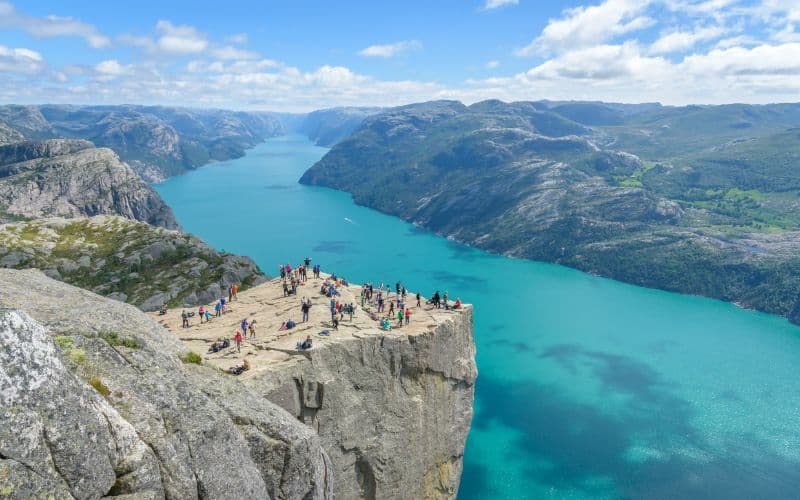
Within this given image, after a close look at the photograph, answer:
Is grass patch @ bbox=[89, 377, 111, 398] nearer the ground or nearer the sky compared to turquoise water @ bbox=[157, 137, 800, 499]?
nearer the sky

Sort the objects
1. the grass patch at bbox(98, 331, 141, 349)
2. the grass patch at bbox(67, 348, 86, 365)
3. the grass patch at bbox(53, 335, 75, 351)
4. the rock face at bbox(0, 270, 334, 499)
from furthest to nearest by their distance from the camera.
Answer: the grass patch at bbox(98, 331, 141, 349) < the grass patch at bbox(53, 335, 75, 351) < the grass patch at bbox(67, 348, 86, 365) < the rock face at bbox(0, 270, 334, 499)

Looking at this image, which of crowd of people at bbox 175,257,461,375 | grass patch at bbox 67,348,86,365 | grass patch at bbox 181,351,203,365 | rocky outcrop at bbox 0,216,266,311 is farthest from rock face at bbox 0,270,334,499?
rocky outcrop at bbox 0,216,266,311

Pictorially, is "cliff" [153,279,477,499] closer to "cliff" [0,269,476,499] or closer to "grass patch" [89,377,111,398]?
"cliff" [0,269,476,499]

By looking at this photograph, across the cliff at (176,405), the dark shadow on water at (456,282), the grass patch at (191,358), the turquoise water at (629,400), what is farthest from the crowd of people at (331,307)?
the dark shadow on water at (456,282)

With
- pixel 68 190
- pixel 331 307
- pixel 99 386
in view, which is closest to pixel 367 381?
pixel 331 307

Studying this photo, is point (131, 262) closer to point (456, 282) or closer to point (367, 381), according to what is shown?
point (367, 381)

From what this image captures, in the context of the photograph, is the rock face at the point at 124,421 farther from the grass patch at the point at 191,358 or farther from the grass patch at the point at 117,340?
the grass patch at the point at 191,358
